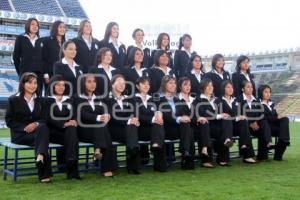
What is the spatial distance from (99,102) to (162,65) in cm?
148

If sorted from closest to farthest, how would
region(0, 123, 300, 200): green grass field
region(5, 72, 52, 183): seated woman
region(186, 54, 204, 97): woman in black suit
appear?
1. region(0, 123, 300, 200): green grass field
2. region(5, 72, 52, 183): seated woman
3. region(186, 54, 204, 97): woman in black suit

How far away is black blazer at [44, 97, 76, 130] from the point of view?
515cm

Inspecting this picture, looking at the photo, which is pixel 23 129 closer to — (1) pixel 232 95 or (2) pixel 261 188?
(2) pixel 261 188

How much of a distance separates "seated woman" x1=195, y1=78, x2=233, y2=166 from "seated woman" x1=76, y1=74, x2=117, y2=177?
152cm

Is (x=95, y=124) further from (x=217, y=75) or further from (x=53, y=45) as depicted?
(x=217, y=75)

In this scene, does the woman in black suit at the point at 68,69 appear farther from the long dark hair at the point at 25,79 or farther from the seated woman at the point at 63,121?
the long dark hair at the point at 25,79

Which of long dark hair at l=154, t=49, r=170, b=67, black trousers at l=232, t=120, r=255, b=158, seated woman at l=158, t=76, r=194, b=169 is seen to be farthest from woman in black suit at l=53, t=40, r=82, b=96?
black trousers at l=232, t=120, r=255, b=158

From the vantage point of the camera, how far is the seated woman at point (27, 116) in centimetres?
486

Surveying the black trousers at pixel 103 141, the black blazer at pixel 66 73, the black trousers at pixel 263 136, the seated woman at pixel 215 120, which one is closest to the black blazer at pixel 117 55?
the black blazer at pixel 66 73

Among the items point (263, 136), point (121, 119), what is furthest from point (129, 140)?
point (263, 136)

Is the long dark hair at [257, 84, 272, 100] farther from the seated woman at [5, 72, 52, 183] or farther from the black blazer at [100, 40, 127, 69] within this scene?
the seated woman at [5, 72, 52, 183]

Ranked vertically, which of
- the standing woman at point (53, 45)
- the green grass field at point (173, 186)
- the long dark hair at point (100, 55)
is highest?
the standing woman at point (53, 45)

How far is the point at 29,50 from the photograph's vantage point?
6.18m

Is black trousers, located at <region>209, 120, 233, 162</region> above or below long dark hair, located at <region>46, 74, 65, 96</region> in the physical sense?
below
